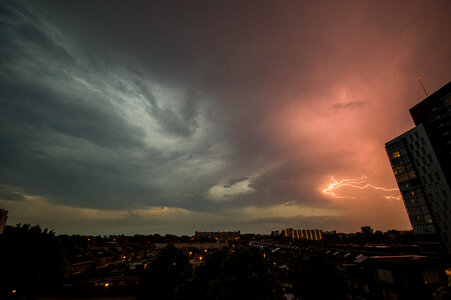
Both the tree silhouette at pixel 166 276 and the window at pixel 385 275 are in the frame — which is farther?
the window at pixel 385 275

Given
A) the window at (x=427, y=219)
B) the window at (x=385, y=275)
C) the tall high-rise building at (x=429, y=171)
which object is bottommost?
the window at (x=385, y=275)

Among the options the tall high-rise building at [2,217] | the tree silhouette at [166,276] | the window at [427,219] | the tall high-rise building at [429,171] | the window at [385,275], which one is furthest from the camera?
the window at [427,219]

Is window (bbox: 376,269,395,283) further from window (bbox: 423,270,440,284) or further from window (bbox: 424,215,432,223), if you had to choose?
window (bbox: 424,215,432,223)

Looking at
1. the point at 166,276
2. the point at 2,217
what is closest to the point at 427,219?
the point at 166,276

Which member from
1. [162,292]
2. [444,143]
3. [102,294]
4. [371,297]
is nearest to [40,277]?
[102,294]

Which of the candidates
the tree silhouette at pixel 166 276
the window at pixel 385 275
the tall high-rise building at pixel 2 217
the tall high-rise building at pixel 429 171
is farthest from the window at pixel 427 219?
the tall high-rise building at pixel 2 217

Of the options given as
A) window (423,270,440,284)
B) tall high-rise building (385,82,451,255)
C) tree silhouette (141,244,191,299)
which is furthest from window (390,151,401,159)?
tree silhouette (141,244,191,299)

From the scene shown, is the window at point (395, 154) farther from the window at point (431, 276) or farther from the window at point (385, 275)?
the window at point (385, 275)

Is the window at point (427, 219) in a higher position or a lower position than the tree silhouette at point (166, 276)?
higher
